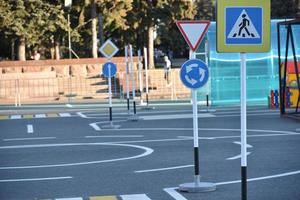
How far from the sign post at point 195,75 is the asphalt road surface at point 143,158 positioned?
0.82ft

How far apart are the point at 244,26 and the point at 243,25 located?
2 centimetres

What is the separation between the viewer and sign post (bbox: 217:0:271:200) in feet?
27.7

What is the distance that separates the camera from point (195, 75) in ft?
38.3

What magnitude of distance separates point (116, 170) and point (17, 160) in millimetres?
3157

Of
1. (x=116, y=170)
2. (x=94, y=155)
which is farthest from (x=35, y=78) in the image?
(x=116, y=170)

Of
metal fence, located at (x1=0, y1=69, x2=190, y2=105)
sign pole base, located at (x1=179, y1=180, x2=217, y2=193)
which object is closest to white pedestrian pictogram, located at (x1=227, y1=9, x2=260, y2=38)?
sign pole base, located at (x1=179, y1=180, x2=217, y2=193)

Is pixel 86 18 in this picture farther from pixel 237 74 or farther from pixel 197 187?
pixel 197 187

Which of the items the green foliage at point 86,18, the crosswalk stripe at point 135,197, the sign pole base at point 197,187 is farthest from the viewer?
the green foliage at point 86,18

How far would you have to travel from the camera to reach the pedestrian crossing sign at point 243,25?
27.7 feet

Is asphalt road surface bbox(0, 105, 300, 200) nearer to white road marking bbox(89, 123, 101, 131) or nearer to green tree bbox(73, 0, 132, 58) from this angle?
white road marking bbox(89, 123, 101, 131)

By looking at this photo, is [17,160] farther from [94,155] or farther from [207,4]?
[207,4]

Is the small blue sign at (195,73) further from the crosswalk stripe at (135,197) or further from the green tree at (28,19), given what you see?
the green tree at (28,19)

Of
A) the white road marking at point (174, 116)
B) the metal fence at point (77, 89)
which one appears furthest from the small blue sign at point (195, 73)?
the metal fence at point (77, 89)

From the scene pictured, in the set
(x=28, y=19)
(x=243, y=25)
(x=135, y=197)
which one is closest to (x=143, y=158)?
(x=135, y=197)
